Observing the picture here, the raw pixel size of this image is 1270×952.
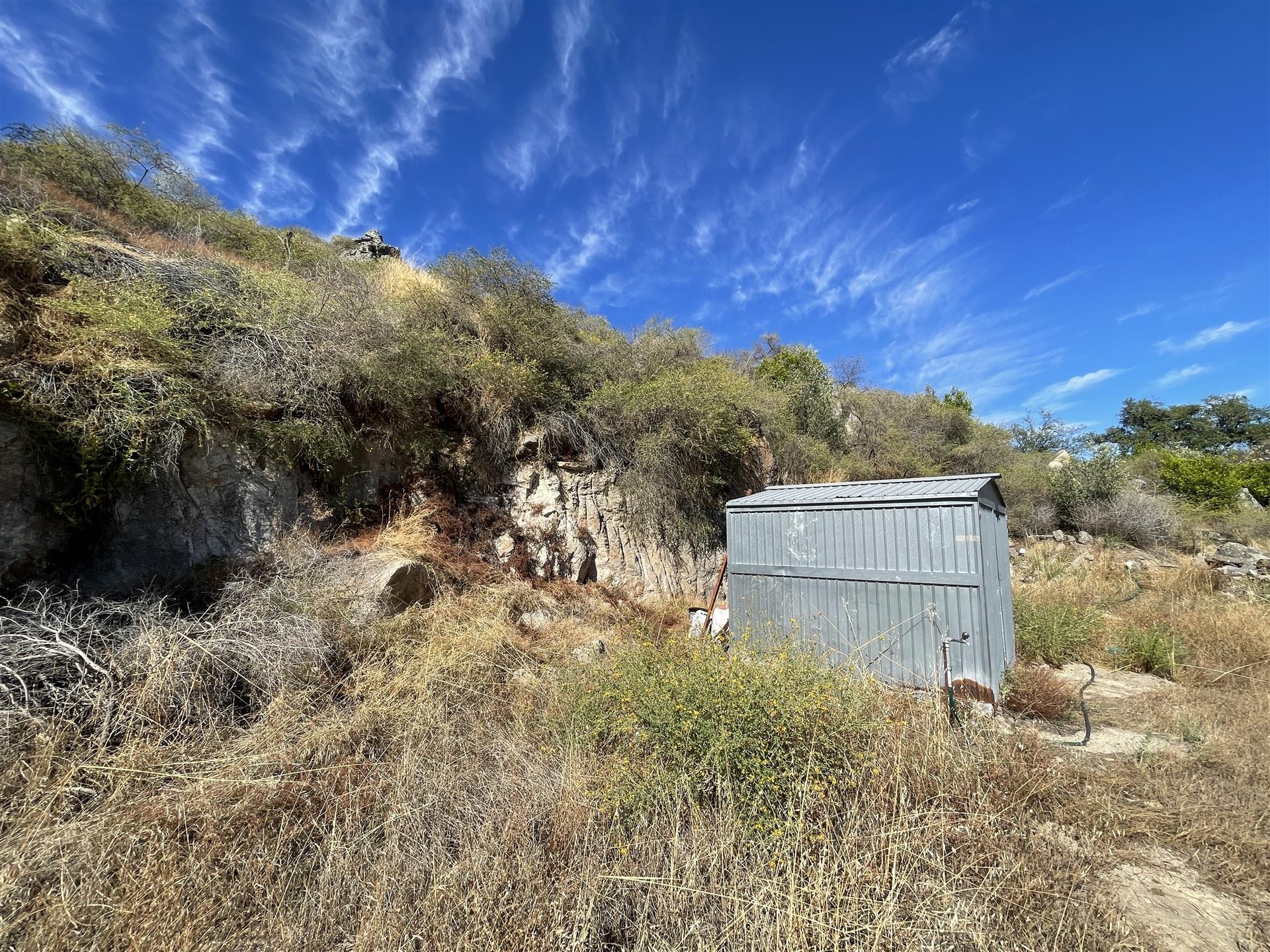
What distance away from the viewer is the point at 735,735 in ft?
8.74

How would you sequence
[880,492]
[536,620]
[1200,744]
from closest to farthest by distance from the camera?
[1200,744] → [880,492] → [536,620]

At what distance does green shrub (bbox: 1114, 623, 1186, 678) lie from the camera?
5727mm

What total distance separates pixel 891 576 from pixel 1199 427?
3887 cm

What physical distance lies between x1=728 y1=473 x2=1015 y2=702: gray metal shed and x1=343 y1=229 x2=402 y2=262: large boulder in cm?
1048

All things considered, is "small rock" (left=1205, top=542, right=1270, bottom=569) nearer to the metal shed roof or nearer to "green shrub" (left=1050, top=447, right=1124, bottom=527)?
"green shrub" (left=1050, top=447, right=1124, bottom=527)

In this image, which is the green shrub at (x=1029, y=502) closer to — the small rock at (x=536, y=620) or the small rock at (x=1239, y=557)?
the small rock at (x=1239, y=557)

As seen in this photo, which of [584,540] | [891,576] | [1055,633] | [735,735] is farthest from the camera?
[584,540]

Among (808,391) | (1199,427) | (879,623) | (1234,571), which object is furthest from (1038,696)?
(1199,427)

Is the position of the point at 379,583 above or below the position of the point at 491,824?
above

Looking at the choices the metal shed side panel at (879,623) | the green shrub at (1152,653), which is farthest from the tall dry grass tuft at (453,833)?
the green shrub at (1152,653)

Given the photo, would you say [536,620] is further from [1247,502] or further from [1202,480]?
[1247,502]

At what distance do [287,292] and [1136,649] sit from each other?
11561 mm

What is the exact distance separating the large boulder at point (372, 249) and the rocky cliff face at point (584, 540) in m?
7.20

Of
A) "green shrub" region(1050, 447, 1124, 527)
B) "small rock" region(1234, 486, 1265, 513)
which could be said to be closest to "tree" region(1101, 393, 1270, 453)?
"small rock" region(1234, 486, 1265, 513)
